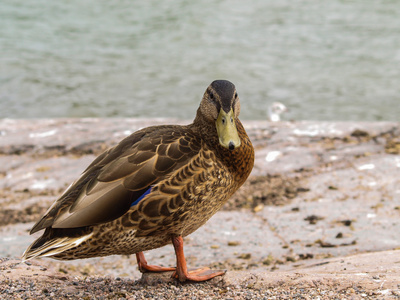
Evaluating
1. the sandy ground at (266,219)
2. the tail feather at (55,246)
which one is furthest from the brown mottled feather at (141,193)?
the sandy ground at (266,219)

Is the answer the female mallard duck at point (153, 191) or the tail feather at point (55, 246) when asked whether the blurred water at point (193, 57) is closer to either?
the female mallard duck at point (153, 191)

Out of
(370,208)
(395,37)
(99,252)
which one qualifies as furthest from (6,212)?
(395,37)

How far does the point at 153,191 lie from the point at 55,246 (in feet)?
1.73

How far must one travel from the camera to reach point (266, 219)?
197 inches

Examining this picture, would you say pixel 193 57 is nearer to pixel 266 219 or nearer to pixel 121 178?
pixel 266 219

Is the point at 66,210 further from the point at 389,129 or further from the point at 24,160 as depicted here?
the point at 389,129

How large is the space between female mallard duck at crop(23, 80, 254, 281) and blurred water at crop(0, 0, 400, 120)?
7.78m

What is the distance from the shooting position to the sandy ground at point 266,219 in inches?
120

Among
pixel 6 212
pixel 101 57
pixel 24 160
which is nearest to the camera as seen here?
pixel 6 212

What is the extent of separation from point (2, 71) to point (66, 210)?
10805 millimetres

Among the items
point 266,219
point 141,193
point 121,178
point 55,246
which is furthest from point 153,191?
point 266,219

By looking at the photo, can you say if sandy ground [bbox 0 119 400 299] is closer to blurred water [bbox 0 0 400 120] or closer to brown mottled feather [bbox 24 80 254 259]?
brown mottled feather [bbox 24 80 254 259]

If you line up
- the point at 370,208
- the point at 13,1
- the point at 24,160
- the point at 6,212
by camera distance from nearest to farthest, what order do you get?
the point at 370,208
the point at 6,212
the point at 24,160
the point at 13,1

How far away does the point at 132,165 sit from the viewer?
9.57ft
